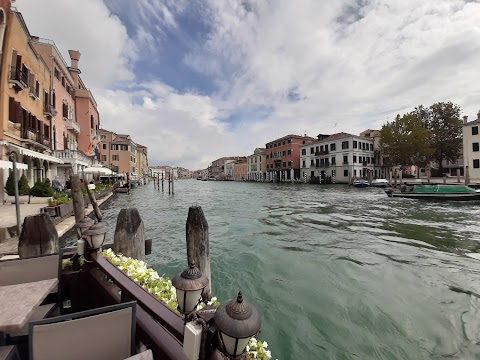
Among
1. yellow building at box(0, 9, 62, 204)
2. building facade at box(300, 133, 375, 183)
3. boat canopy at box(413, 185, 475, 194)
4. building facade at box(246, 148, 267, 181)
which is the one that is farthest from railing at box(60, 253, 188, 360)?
building facade at box(246, 148, 267, 181)

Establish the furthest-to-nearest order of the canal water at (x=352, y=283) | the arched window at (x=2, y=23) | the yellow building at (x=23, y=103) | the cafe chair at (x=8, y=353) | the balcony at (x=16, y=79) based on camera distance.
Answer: the balcony at (x=16, y=79) → the yellow building at (x=23, y=103) → the arched window at (x=2, y=23) → the canal water at (x=352, y=283) → the cafe chair at (x=8, y=353)

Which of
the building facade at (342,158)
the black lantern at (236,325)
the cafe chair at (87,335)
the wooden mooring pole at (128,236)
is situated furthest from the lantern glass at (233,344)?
the building facade at (342,158)

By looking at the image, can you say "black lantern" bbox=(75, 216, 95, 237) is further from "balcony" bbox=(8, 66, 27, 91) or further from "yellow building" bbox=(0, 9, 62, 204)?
"balcony" bbox=(8, 66, 27, 91)

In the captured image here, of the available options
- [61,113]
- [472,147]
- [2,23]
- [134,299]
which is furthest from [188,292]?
[472,147]

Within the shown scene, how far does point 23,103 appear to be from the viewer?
16.4 m

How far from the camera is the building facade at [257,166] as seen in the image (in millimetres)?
77438

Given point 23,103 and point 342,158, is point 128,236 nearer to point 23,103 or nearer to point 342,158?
point 23,103

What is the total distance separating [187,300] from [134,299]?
628 mm

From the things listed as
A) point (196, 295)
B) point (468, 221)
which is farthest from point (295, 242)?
point (468, 221)

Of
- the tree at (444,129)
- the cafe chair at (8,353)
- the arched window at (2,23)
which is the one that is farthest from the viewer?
the tree at (444,129)

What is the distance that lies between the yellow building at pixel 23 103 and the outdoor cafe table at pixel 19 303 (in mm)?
12226

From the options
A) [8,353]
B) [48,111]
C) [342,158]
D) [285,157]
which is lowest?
[8,353]

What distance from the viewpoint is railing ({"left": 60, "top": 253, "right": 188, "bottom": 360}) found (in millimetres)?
1709

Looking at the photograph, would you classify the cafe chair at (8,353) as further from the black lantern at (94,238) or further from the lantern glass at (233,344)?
the black lantern at (94,238)
